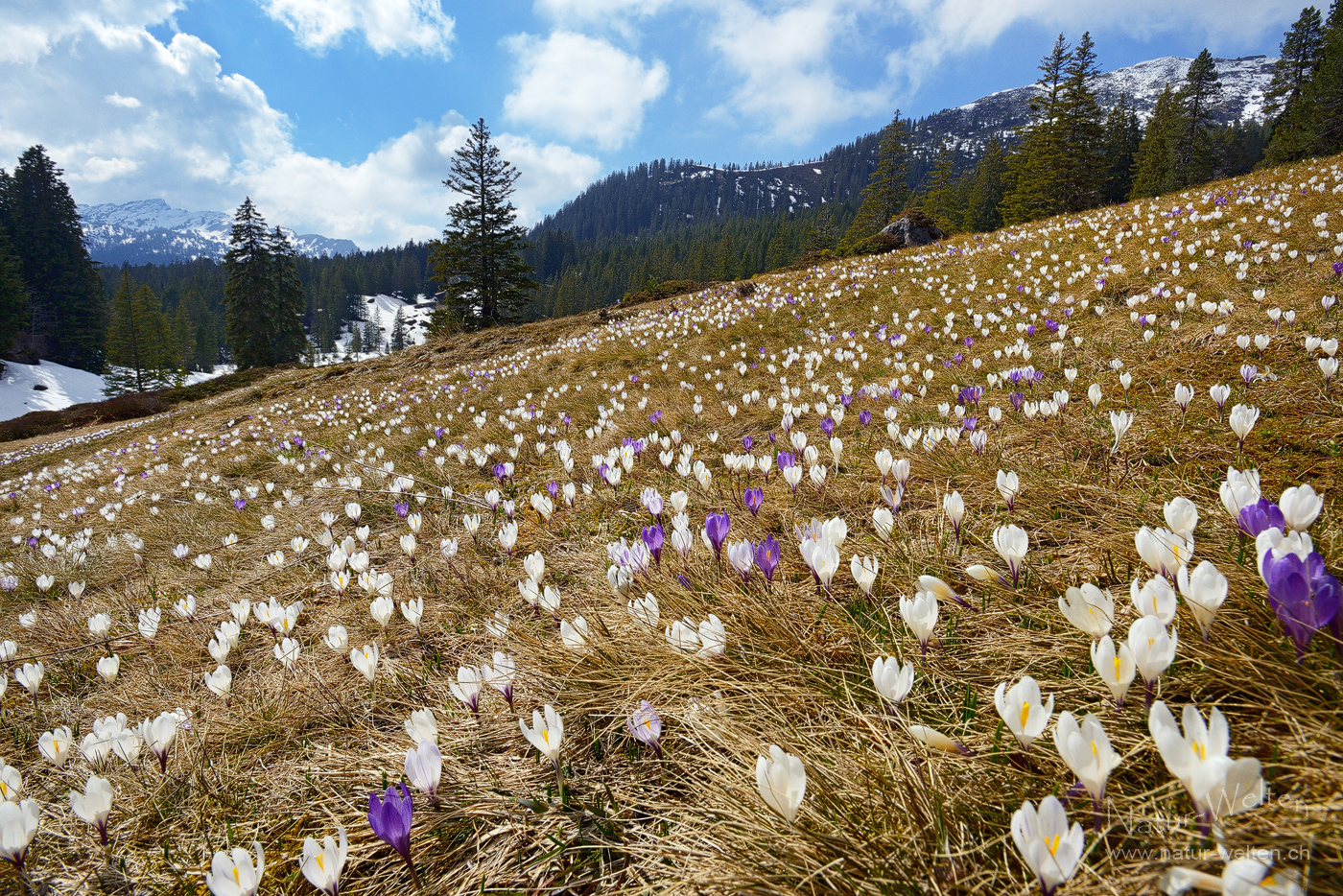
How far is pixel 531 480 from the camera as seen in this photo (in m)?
4.45

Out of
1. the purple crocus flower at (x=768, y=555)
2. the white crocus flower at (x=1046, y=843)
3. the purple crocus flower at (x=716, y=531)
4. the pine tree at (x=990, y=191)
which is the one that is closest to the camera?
the white crocus flower at (x=1046, y=843)

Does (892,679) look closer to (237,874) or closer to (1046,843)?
(1046,843)

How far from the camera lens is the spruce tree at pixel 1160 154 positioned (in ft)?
125

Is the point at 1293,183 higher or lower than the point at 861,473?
higher

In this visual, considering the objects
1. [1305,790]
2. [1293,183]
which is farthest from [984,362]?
[1293,183]

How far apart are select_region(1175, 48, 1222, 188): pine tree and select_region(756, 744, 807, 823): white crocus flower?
60.1 metres

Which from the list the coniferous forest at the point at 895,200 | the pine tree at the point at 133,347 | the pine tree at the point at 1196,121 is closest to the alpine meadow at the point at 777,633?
the coniferous forest at the point at 895,200

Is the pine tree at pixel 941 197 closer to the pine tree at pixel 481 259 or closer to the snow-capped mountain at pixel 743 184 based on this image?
the pine tree at pixel 481 259

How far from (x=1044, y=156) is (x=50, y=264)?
2928 inches

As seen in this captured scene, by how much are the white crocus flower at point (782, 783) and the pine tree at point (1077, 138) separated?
3923 centimetres

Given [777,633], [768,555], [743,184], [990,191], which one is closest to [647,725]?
[777,633]

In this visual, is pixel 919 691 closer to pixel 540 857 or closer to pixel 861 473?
pixel 540 857

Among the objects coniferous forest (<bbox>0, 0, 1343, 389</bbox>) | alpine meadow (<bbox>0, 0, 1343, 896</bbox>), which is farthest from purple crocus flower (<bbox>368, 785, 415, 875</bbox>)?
coniferous forest (<bbox>0, 0, 1343, 389</bbox>)

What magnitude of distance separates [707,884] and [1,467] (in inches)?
706
